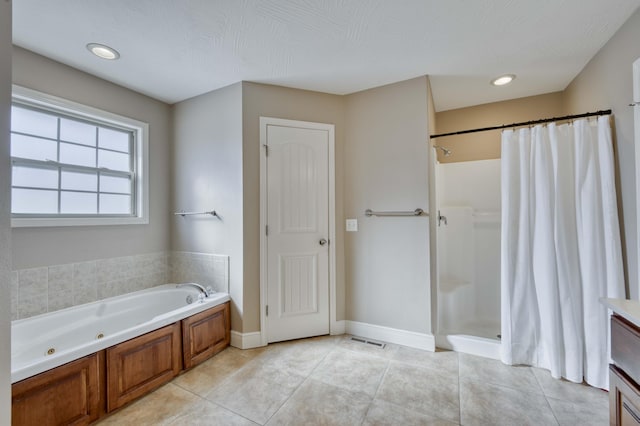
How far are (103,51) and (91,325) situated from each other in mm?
2141

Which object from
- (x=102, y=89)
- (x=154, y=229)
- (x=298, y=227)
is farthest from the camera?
(x=154, y=229)

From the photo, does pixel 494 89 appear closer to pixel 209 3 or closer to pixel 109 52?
pixel 209 3

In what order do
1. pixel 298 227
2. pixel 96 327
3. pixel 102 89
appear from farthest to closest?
pixel 298 227, pixel 102 89, pixel 96 327

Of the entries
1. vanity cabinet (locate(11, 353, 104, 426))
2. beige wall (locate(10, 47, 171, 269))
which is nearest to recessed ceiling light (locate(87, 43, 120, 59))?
beige wall (locate(10, 47, 171, 269))

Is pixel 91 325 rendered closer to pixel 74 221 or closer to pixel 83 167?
pixel 74 221

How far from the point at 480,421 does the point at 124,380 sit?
2.18 meters

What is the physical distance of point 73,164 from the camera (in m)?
2.26

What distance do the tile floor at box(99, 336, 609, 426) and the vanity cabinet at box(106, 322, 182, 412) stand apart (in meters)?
0.07

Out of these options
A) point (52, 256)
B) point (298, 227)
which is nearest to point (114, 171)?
point (52, 256)

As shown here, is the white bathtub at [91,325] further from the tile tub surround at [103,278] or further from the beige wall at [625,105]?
the beige wall at [625,105]

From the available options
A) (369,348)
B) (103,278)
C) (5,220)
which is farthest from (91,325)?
(369,348)

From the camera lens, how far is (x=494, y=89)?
2619 mm

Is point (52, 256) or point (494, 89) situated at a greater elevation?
point (494, 89)

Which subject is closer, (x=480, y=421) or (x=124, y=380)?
(x=480, y=421)
